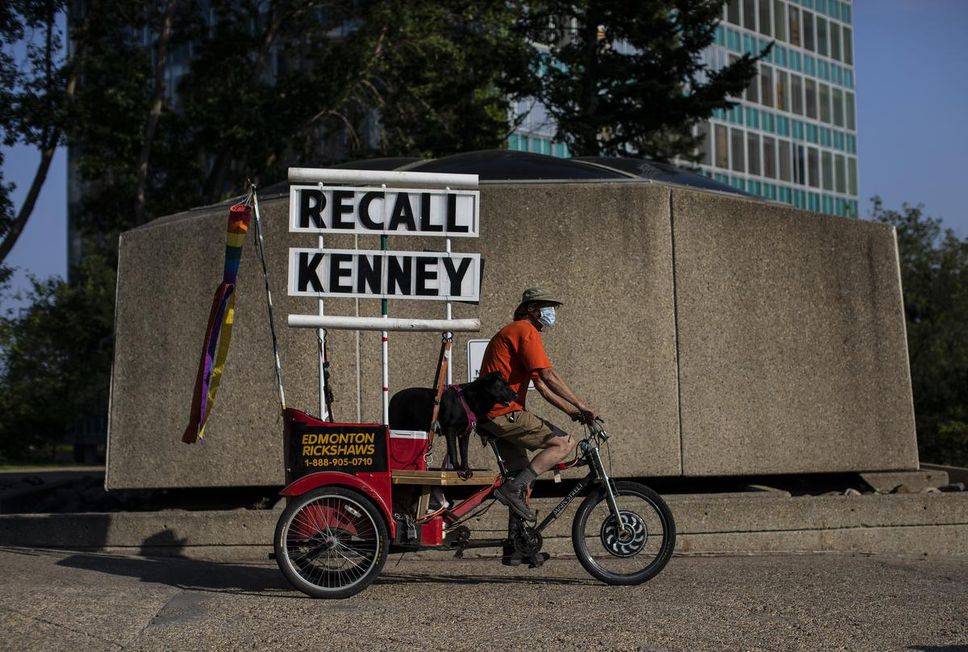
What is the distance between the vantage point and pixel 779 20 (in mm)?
61156

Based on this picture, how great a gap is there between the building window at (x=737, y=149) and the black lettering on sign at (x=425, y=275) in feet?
174

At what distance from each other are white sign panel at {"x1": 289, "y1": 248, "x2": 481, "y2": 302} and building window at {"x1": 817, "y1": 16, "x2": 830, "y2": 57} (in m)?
60.1

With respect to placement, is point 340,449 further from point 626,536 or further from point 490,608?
point 626,536

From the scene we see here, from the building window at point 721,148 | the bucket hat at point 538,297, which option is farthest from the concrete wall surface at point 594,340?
the building window at point 721,148

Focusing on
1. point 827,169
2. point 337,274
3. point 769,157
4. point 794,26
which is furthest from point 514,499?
point 827,169

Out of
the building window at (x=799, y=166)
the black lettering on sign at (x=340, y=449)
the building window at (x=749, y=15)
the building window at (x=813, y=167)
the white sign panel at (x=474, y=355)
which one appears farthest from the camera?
the building window at (x=813, y=167)

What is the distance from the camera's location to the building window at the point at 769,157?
6059cm

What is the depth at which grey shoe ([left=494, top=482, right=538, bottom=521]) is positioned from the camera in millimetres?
7039

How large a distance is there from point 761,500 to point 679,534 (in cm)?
65

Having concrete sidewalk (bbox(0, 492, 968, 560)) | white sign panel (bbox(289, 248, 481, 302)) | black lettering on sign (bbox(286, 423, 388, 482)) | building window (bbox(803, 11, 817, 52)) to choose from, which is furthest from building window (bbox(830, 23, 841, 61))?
black lettering on sign (bbox(286, 423, 388, 482))

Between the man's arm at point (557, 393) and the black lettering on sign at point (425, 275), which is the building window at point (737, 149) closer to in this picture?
the black lettering on sign at point (425, 275)

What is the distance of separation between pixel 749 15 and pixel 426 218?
55.1m

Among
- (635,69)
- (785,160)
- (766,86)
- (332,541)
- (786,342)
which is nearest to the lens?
(332,541)

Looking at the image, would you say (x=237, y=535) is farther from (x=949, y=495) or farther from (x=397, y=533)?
(x=949, y=495)
